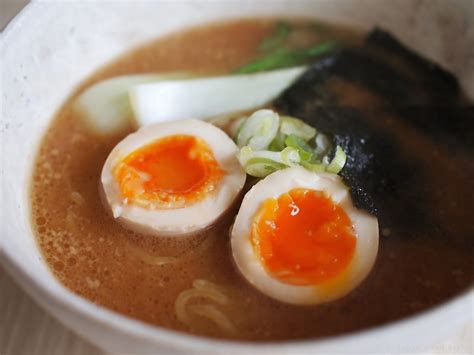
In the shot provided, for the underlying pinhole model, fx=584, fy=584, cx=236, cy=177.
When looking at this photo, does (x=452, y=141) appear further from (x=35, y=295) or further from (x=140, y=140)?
(x=35, y=295)

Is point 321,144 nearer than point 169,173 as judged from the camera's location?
No

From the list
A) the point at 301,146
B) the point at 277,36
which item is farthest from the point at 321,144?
the point at 277,36

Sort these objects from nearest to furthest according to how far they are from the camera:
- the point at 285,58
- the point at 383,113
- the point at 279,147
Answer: the point at 279,147 < the point at 383,113 < the point at 285,58

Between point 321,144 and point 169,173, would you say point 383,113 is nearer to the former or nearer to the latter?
point 321,144

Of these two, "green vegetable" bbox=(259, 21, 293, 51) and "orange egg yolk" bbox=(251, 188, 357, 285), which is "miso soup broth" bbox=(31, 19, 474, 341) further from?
"green vegetable" bbox=(259, 21, 293, 51)

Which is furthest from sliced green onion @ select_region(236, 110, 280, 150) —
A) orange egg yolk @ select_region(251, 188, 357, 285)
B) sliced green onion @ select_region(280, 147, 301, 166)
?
orange egg yolk @ select_region(251, 188, 357, 285)

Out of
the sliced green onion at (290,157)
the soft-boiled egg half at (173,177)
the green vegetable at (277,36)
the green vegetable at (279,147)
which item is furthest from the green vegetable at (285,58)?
the sliced green onion at (290,157)
